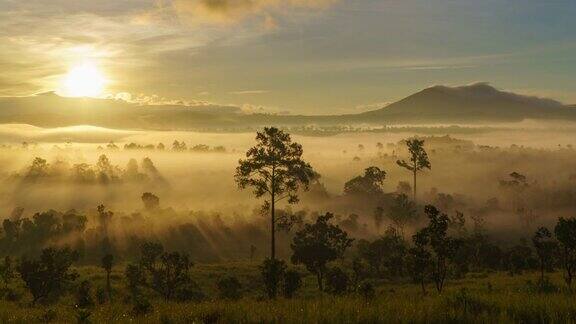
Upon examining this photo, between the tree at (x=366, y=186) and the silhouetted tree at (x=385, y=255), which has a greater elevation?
the tree at (x=366, y=186)

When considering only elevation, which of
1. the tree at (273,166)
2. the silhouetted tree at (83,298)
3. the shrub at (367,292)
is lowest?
the silhouetted tree at (83,298)

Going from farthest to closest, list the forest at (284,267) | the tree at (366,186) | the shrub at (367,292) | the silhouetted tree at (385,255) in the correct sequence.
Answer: the tree at (366,186), the silhouetted tree at (385,255), the shrub at (367,292), the forest at (284,267)

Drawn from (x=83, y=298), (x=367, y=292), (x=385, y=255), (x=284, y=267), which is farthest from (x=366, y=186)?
(x=367, y=292)

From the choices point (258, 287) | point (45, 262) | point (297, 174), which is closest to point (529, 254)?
point (258, 287)

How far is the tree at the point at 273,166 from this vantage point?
55969 mm

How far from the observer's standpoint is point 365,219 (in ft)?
601

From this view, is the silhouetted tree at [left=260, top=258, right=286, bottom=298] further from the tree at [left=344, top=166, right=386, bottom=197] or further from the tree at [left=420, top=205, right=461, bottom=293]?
the tree at [left=344, top=166, right=386, bottom=197]

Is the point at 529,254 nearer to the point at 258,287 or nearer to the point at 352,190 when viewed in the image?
the point at 258,287

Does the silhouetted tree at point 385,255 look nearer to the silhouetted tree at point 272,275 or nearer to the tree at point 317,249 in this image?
the tree at point 317,249

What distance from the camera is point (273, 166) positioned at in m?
56.6

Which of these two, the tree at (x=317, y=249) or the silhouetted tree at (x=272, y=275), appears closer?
the silhouetted tree at (x=272, y=275)

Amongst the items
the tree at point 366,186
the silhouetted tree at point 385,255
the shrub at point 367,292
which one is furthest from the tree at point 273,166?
the tree at point 366,186

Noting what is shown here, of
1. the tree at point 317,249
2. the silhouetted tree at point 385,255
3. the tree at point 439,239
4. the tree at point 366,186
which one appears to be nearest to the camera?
the tree at point 439,239

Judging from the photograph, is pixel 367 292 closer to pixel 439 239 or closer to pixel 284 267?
pixel 439 239
